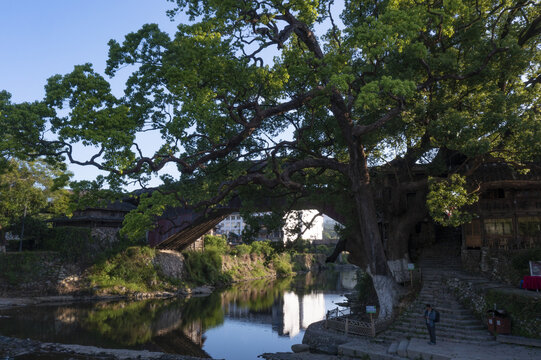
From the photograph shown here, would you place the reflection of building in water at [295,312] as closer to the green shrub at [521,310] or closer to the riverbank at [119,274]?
the riverbank at [119,274]

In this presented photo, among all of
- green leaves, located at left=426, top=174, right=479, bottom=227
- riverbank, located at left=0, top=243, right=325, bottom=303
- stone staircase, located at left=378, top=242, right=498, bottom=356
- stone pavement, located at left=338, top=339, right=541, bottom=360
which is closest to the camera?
stone pavement, located at left=338, top=339, right=541, bottom=360

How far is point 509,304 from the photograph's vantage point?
17.8 m

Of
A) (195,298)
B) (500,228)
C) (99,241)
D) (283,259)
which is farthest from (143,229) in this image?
(283,259)

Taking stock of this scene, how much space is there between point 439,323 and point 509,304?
325 cm

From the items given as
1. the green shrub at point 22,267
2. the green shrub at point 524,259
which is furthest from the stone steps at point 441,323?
the green shrub at point 22,267

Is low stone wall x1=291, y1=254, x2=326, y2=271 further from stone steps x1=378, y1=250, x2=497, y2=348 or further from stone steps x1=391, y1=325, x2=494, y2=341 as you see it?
stone steps x1=391, y1=325, x2=494, y2=341

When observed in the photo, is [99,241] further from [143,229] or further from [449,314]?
[449,314]

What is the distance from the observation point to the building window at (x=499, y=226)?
27.3m

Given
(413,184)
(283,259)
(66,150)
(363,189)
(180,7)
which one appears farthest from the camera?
(283,259)

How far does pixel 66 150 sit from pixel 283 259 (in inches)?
2557

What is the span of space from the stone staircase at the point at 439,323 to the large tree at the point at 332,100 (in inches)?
66.5

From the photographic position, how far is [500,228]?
27.5 m

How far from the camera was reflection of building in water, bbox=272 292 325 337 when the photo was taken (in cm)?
2955

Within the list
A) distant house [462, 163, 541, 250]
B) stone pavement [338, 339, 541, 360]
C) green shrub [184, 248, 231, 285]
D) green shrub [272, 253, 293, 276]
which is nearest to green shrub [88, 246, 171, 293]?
green shrub [184, 248, 231, 285]
